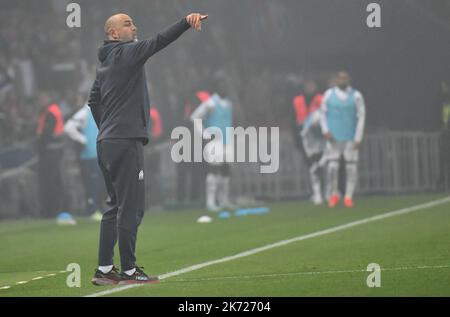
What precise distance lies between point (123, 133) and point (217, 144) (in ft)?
41.1

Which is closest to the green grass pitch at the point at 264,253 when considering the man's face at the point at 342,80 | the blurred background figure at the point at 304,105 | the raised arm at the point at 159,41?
the raised arm at the point at 159,41

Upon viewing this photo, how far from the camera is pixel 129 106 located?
11.0m

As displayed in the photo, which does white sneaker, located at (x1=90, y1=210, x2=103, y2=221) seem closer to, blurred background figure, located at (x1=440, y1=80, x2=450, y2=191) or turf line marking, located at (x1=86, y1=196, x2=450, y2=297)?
turf line marking, located at (x1=86, y1=196, x2=450, y2=297)

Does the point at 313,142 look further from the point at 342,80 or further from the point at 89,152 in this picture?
the point at 89,152

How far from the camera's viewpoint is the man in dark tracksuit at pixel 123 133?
36.2 ft

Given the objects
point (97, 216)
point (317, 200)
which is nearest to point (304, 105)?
point (317, 200)

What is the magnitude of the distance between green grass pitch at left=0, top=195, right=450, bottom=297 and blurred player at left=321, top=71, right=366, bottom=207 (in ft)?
1.83

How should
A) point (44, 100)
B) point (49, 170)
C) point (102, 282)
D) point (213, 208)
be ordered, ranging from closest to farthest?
point (102, 282)
point (213, 208)
point (44, 100)
point (49, 170)

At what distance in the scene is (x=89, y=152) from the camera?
22922mm

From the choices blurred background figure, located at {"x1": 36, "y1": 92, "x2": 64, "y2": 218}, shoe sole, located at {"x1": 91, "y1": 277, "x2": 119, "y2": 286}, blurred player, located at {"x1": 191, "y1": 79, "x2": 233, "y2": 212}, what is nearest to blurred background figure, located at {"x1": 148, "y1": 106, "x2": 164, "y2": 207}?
blurred player, located at {"x1": 191, "y1": 79, "x2": 233, "y2": 212}

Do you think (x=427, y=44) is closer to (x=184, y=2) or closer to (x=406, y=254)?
(x=184, y=2)

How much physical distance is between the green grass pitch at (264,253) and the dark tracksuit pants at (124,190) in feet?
1.30

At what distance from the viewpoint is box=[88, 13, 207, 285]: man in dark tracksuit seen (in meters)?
11.0
